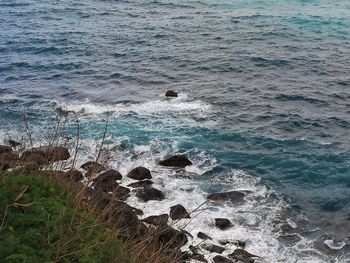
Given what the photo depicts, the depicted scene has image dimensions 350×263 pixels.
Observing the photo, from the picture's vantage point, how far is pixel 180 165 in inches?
819

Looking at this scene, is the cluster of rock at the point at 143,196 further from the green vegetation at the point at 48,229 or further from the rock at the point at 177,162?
the green vegetation at the point at 48,229

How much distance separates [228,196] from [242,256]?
410 cm

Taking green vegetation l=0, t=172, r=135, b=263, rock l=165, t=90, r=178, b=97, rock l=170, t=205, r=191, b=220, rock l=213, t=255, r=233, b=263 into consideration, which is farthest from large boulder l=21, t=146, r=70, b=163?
rock l=165, t=90, r=178, b=97

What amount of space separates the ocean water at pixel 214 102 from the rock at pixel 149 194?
1.37 ft

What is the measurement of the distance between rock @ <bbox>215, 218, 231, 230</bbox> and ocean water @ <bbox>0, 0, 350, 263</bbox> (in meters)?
0.32

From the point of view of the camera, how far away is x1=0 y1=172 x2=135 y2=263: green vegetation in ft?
22.2

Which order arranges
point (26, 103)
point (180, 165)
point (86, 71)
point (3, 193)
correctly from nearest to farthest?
1. point (3, 193)
2. point (180, 165)
3. point (26, 103)
4. point (86, 71)

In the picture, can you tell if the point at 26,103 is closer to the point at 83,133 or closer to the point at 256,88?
the point at 83,133

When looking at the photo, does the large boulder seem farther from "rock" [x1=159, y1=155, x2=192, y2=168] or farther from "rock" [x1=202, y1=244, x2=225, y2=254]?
"rock" [x1=159, y1=155, x2=192, y2=168]

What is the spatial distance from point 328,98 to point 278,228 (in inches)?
565

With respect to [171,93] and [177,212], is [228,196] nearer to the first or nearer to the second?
[177,212]

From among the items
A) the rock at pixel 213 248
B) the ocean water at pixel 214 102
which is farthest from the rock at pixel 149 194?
the rock at pixel 213 248

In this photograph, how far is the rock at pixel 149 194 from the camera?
58.9ft

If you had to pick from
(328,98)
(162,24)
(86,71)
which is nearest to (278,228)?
(328,98)
